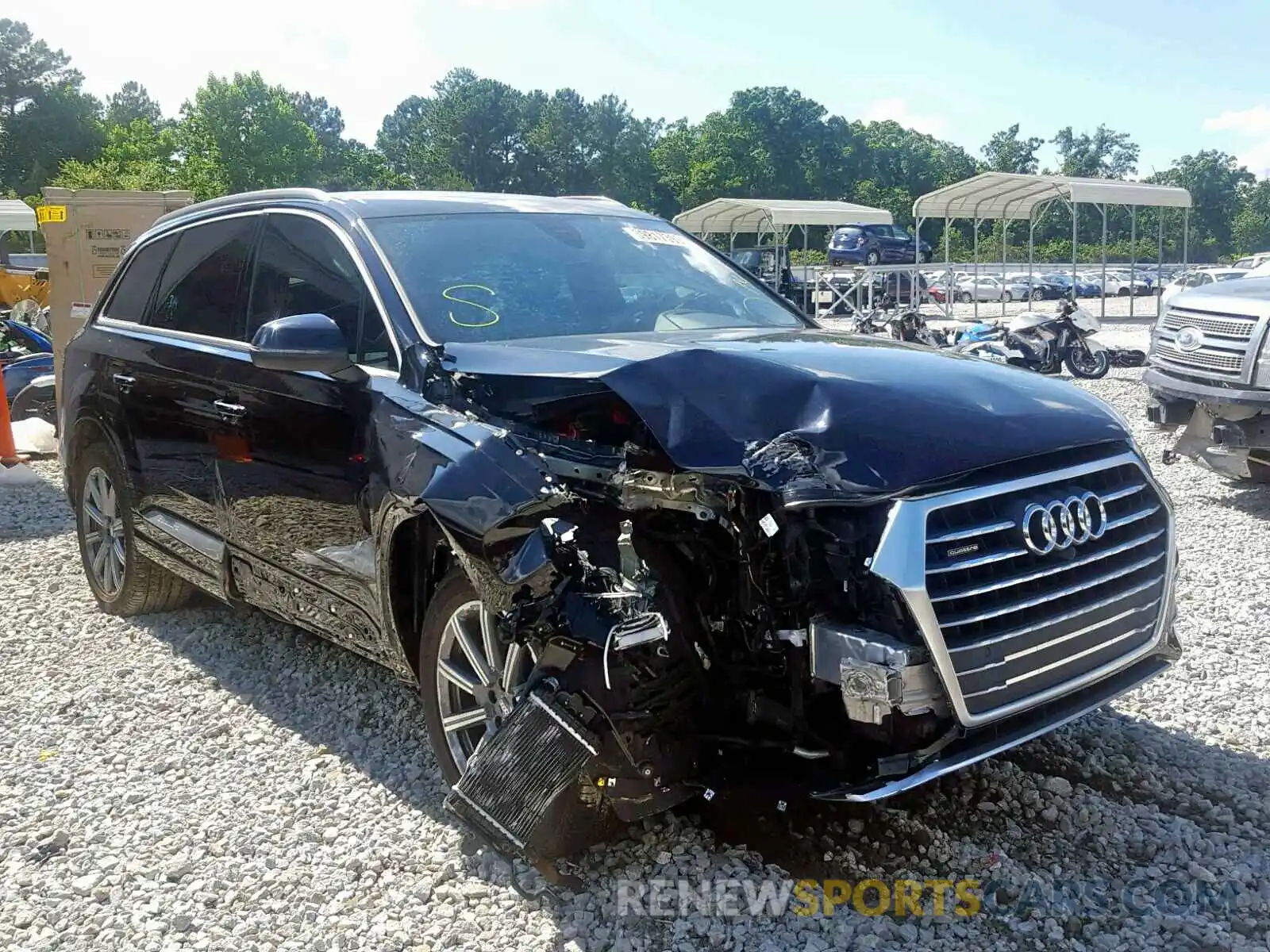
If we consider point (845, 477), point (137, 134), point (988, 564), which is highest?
point (137, 134)

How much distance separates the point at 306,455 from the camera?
3.81m

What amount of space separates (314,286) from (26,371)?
988cm

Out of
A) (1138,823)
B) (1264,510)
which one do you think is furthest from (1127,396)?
(1138,823)

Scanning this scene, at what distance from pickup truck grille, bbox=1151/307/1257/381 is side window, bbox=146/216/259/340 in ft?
20.5

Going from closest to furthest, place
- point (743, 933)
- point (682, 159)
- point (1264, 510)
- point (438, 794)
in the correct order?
1. point (743, 933)
2. point (438, 794)
3. point (1264, 510)
4. point (682, 159)

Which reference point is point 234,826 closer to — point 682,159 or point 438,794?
point 438,794

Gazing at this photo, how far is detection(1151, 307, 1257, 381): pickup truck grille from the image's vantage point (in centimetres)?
739

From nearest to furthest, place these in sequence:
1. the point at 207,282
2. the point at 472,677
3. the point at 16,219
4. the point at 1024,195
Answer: the point at 472,677, the point at 207,282, the point at 1024,195, the point at 16,219

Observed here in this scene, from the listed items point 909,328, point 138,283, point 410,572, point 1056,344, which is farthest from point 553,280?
point 909,328

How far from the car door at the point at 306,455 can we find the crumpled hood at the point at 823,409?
53cm

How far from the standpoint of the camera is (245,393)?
416cm

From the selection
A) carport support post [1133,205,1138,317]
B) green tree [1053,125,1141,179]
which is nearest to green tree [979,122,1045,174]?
green tree [1053,125,1141,179]

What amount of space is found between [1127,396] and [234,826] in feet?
41.2

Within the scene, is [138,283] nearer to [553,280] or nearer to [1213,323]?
[553,280]
